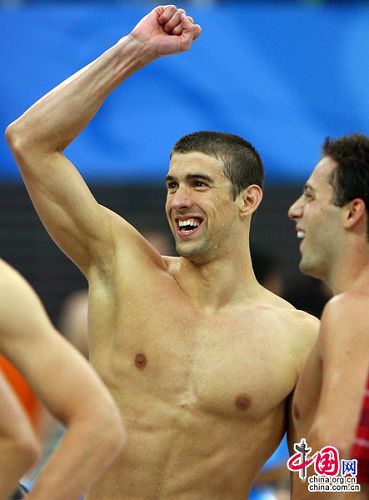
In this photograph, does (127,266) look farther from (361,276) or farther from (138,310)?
(361,276)

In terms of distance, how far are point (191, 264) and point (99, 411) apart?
1.82m

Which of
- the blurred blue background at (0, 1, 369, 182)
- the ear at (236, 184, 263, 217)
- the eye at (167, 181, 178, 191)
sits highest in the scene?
the blurred blue background at (0, 1, 369, 182)

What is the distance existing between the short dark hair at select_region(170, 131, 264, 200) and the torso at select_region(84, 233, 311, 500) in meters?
0.55

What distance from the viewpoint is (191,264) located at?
5430 mm

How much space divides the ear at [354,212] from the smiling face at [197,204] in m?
0.71

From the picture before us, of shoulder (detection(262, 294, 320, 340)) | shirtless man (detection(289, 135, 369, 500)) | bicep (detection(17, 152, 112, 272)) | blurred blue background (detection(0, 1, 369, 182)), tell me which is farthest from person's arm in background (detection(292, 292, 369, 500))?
blurred blue background (detection(0, 1, 369, 182))

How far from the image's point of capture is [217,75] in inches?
337

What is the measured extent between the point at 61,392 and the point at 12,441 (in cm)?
30

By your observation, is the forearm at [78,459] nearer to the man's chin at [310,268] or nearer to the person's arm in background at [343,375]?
the person's arm in background at [343,375]

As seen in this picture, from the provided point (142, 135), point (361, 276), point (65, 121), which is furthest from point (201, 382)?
point (142, 135)

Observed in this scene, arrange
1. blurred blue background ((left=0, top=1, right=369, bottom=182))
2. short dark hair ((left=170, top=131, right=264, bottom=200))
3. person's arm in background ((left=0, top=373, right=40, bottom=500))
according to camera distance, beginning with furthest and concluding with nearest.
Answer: blurred blue background ((left=0, top=1, right=369, bottom=182)) < short dark hair ((left=170, top=131, right=264, bottom=200)) < person's arm in background ((left=0, top=373, right=40, bottom=500))

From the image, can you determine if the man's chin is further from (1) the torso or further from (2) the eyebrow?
(2) the eyebrow

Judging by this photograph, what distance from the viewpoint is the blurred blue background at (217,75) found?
8539 mm

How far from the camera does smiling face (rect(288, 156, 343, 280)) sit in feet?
16.0
